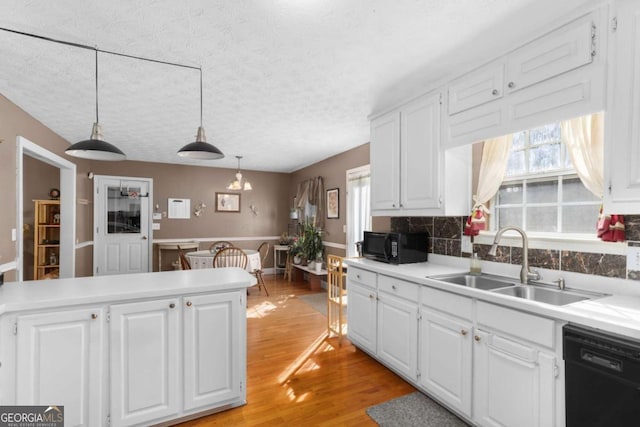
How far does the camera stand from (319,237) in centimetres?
580

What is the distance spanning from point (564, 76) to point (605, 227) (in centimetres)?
89

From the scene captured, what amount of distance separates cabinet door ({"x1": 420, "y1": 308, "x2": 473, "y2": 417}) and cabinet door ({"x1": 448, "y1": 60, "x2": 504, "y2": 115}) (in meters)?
1.53

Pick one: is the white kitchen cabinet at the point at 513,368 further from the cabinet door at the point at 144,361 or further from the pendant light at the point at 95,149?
the pendant light at the point at 95,149

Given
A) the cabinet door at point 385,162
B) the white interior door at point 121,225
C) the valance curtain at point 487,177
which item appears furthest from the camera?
the white interior door at point 121,225

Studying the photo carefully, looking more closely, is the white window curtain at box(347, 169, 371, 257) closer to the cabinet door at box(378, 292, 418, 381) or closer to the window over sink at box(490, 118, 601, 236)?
the cabinet door at box(378, 292, 418, 381)

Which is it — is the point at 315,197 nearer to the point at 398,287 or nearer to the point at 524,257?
the point at 398,287

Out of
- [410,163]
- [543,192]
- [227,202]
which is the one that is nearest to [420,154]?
[410,163]

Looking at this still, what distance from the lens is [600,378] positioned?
1343mm

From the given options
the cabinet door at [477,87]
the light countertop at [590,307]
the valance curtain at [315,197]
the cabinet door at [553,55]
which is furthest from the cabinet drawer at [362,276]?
the valance curtain at [315,197]

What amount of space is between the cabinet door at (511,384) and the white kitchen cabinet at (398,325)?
0.54 m

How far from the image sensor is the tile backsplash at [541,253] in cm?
177

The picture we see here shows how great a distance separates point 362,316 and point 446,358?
101cm

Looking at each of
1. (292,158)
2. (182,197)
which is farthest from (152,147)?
(292,158)

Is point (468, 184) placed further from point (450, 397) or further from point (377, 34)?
point (450, 397)
